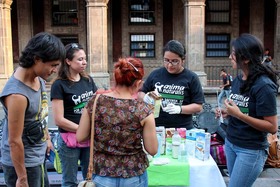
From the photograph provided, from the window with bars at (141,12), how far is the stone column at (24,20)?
5655mm

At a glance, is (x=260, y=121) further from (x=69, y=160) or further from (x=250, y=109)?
(x=69, y=160)

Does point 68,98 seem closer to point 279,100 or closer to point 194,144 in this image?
point 194,144

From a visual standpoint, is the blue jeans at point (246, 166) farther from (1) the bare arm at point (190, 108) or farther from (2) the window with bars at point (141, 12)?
(2) the window with bars at point (141, 12)

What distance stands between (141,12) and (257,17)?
21.6 ft

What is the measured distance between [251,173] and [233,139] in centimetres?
31

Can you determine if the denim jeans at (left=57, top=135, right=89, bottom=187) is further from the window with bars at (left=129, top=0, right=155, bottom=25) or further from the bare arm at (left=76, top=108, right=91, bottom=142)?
the window with bars at (left=129, top=0, right=155, bottom=25)

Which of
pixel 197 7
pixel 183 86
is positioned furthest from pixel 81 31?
pixel 183 86

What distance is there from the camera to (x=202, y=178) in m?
3.11

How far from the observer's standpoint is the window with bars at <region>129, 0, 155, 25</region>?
18.2 meters

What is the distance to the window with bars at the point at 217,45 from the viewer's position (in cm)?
1847

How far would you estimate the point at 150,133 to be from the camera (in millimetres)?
2092

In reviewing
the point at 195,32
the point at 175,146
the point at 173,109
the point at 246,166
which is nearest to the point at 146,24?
the point at 195,32

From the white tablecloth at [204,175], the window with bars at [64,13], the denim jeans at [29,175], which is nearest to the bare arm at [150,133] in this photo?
the denim jeans at [29,175]

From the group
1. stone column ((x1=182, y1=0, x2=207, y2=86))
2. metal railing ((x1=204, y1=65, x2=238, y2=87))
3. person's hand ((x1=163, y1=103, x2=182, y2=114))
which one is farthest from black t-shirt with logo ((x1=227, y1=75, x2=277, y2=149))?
metal railing ((x1=204, y1=65, x2=238, y2=87))
